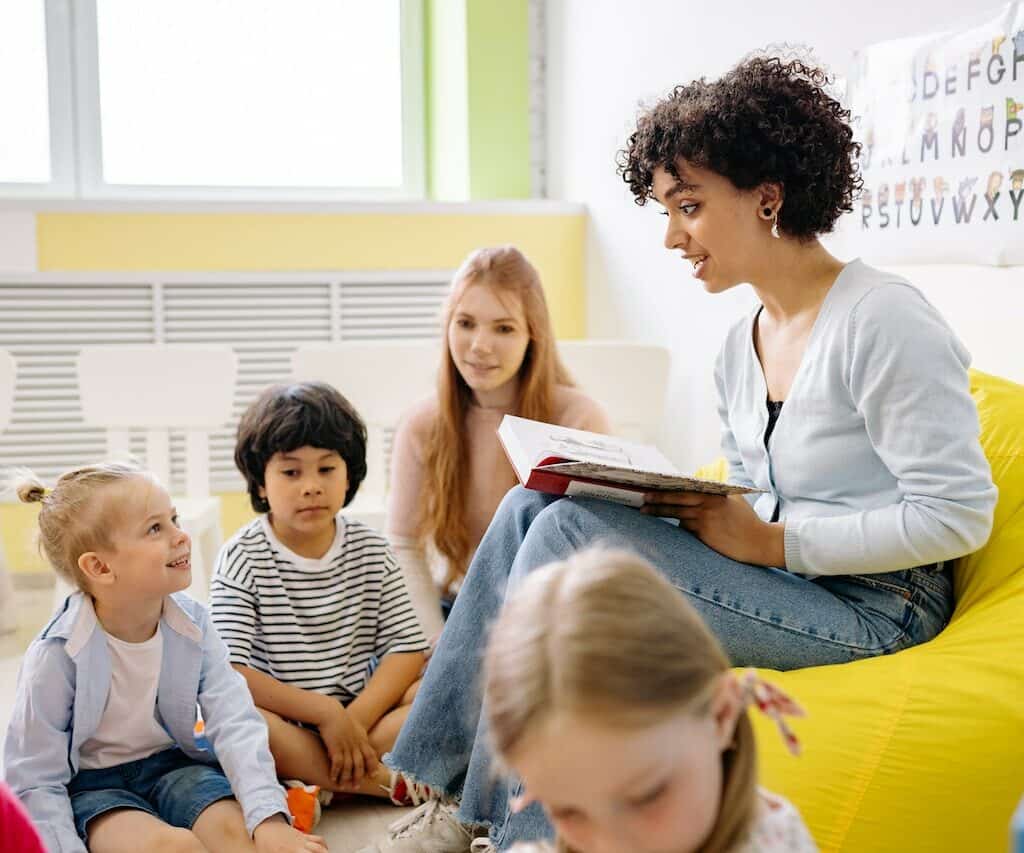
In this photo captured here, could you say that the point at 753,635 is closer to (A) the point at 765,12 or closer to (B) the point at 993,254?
(B) the point at 993,254

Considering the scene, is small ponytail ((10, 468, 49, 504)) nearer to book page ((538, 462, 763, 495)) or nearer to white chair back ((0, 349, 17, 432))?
book page ((538, 462, 763, 495))

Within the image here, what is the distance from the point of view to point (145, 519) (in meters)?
1.60

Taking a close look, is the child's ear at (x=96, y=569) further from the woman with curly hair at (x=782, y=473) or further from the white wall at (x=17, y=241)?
the white wall at (x=17, y=241)

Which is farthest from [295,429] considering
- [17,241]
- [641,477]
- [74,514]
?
[17,241]

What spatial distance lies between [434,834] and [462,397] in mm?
862

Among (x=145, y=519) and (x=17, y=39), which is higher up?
(x=17, y=39)

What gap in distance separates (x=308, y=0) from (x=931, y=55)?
8.09ft

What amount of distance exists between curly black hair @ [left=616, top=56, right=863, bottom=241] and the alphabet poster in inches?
13.8

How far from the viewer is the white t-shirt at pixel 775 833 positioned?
846 millimetres

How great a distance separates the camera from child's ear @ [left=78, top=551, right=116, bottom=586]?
5.17 feet

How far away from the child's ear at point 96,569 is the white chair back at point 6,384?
1362mm

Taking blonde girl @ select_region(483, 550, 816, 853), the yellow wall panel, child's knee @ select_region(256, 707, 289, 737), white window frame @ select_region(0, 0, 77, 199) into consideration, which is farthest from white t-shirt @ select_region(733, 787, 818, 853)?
white window frame @ select_region(0, 0, 77, 199)

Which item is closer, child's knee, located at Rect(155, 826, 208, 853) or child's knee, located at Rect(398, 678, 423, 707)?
child's knee, located at Rect(155, 826, 208, 853)

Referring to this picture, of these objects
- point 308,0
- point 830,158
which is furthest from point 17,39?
point 830,158
